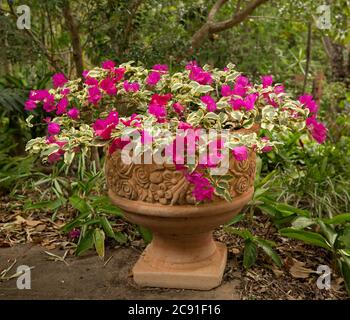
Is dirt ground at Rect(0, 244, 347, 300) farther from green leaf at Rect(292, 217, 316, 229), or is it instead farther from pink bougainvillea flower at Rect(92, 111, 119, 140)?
pink bougainvillea flower at Rect(92, 111, 119, 140)

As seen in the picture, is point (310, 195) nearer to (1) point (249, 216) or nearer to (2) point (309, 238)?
(1) point (249, 216)

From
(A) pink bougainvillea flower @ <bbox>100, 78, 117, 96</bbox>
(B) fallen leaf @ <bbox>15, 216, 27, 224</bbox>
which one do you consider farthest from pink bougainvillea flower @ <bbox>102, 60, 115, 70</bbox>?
(B) fallen leaf @ <bbox>15, 216, 27, 224</bbox>

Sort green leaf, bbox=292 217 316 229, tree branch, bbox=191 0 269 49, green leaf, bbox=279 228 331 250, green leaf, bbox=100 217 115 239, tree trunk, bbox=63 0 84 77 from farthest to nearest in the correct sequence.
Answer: tree branch, bbox=191 0 269 49 < tree trunk, bbox=63 0 84 77 < green leaf, bbox=100 217 115 239 < green leaf, bbox=292 217 316 229 < green leaf, bbox=279 228 331 250

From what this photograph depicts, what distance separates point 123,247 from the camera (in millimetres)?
2750

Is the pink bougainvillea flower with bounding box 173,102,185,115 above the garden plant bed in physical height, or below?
above

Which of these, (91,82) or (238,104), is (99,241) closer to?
(91,82)

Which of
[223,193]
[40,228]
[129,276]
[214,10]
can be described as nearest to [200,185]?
[223,193]

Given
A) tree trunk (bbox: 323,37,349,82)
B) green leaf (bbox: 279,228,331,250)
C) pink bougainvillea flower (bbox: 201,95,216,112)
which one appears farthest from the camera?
tree trunk (bbox: 323,37,349,82)

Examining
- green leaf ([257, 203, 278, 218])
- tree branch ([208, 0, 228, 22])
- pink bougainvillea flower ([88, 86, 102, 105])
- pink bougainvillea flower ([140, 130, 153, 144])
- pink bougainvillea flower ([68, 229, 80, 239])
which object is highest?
tree branch ([208, 0, 228, 22])

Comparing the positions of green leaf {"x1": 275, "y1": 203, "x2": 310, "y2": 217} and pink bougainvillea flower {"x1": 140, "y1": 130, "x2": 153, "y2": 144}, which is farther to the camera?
green leaf {"x1": 275, "y1": 203, "x2": 310, "y2": 217}

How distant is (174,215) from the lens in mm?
2094

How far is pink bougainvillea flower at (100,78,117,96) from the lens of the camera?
2.41 m

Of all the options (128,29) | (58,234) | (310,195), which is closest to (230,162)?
(310,195)

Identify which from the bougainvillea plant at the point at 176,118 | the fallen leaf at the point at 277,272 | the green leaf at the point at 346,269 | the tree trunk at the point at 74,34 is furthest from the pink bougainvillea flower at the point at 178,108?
the tree trunk at the point at 74,34
